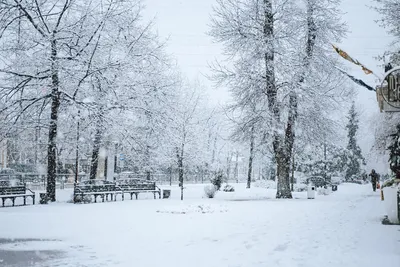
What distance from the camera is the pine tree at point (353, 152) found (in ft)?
194

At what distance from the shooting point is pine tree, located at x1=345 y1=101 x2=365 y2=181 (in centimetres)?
5925

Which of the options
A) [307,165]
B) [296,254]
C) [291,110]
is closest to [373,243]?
[296,254]

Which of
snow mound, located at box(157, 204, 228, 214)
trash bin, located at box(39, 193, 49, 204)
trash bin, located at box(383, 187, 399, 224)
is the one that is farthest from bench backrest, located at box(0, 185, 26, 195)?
trash bin, located at box(383, 187, 399, 224)

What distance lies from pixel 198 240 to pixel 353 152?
2304 inches

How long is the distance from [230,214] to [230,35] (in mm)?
11239

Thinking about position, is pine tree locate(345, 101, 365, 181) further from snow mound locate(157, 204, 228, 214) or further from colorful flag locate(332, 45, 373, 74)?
colorful flag locate(332, 45, 373, 74)

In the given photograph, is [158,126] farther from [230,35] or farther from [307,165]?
[307,165]

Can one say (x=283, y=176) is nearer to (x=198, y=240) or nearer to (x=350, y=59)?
(x=198, y=240)

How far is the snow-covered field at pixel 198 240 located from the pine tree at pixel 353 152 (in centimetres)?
4966

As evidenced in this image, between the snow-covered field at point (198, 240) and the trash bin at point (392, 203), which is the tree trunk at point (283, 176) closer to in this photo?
the snow-covered field at point (198, 240)

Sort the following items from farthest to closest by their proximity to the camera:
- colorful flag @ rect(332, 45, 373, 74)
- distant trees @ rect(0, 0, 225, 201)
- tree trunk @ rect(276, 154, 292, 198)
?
tree trunk @ rect(276, 154, 292, 198)
distant trees @ rect(0, 0, 225, 201)
colorful flag @ rect(332, 45, 373, 74)

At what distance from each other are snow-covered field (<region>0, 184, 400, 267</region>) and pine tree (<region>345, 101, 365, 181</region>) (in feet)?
163

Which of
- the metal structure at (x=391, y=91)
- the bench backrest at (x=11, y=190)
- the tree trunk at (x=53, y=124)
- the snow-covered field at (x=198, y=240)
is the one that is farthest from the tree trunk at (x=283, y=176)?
the metal structure at (x=391, y=91)

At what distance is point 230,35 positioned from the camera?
2092cm
